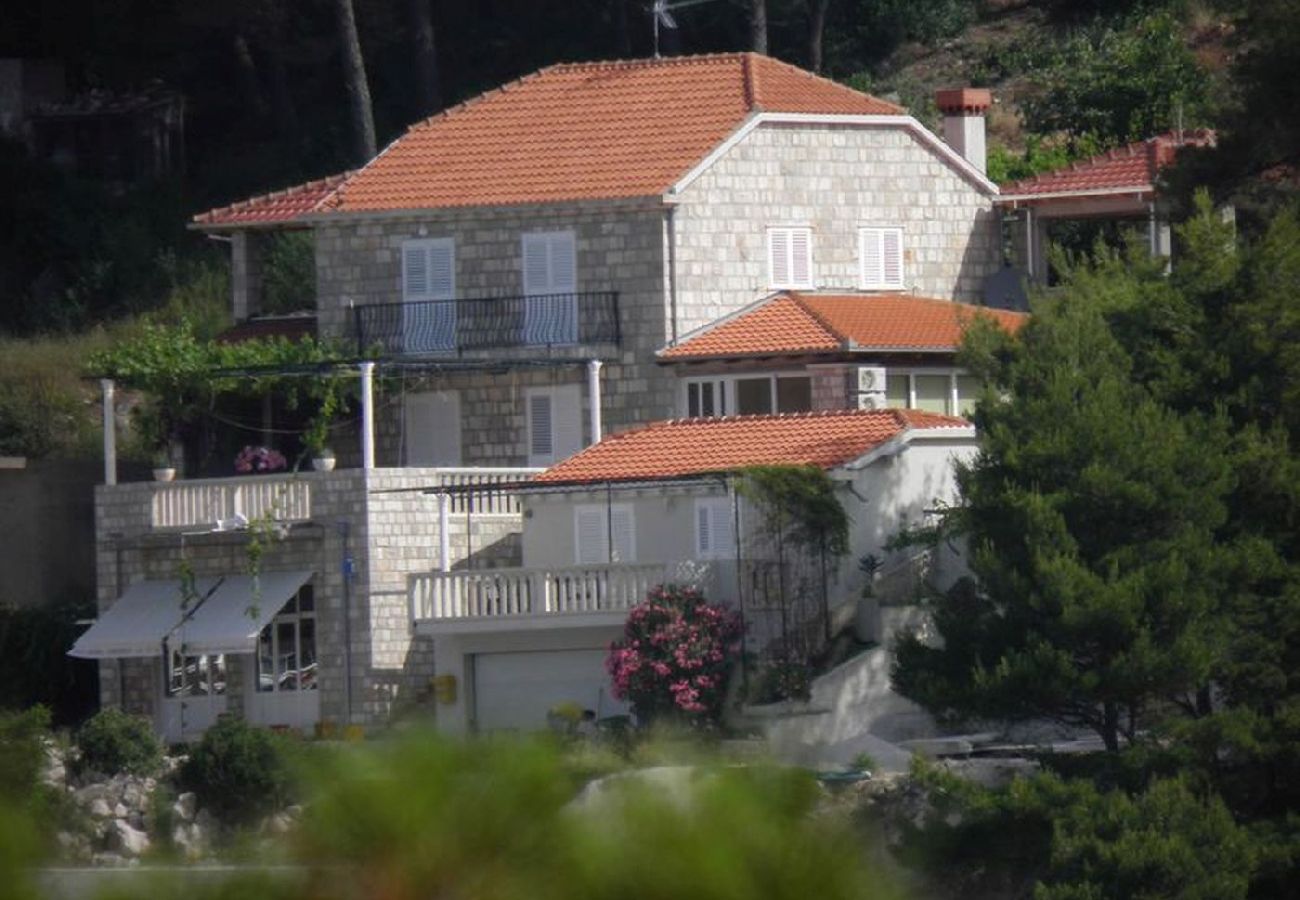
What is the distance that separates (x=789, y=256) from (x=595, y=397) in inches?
179

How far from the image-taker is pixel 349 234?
140ft

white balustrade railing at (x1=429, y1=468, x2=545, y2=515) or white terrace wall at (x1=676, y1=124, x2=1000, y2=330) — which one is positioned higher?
white terrace wall at (x1=676, y1=124, x2=1000, y2=330)

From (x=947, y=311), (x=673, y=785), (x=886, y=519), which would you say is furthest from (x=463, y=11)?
(x=673, y=785)

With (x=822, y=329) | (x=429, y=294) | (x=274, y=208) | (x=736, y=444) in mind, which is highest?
(x=274, y=208)

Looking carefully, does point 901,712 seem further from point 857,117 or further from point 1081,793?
point 857,117

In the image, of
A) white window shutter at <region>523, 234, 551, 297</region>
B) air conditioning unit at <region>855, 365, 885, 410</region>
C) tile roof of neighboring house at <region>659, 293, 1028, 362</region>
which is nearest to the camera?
air conditioning unit at <region>855, 365, 885, 410</region>

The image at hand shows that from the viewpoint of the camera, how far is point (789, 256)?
138 ft

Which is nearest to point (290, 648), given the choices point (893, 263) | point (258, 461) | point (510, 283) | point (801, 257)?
point (258, 461)

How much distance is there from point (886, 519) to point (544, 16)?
29.4m

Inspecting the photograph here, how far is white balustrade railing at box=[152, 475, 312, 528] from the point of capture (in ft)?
125

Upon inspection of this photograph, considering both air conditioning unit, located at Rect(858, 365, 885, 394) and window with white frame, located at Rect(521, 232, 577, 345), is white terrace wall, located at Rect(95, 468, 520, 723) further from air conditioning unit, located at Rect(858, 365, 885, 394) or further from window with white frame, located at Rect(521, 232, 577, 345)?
air conditioning unit, located at Rect(858, 365, 885, 394)

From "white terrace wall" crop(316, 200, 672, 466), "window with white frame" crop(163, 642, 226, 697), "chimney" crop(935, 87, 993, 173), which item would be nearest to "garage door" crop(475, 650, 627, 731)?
"window with white frame" crop(163, 642, 226, 697)

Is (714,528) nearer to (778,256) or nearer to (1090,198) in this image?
(778,256)

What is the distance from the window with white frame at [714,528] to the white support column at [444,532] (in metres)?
3.83
